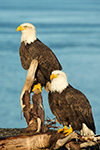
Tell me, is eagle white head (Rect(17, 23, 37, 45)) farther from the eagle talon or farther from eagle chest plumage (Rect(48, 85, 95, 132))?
the eagle talon

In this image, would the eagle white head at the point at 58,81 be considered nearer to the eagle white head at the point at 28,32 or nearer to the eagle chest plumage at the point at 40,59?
the eagle chest plumage at the point at 40,59

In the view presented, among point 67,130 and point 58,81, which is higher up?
point 58,81

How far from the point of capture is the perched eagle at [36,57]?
802 centimetres

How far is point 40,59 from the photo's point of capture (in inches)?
316

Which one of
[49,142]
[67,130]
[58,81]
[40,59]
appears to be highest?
[40,59]

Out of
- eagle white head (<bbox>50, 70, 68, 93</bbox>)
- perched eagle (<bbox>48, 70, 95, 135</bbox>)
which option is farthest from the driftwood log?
eagle white head (<bbox>50, 70, 68, 93</bbox>)

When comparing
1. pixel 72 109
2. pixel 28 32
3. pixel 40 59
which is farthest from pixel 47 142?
pixel 28 32

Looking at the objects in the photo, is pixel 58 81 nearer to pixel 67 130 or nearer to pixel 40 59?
pixel 67 130

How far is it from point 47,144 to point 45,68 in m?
2.38

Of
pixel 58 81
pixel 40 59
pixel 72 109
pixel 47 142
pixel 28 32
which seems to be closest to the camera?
pixel 47 142

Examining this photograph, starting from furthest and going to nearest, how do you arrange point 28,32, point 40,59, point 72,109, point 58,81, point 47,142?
1. point 28,32
2. point 40,59
3. point 58,81
4. point 72,109
5. point 47,142

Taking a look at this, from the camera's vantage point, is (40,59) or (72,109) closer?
(72,109)

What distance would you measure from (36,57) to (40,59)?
102 mm

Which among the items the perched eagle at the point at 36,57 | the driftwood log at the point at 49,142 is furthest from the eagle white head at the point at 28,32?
the driftwood log at the point at 49,142
